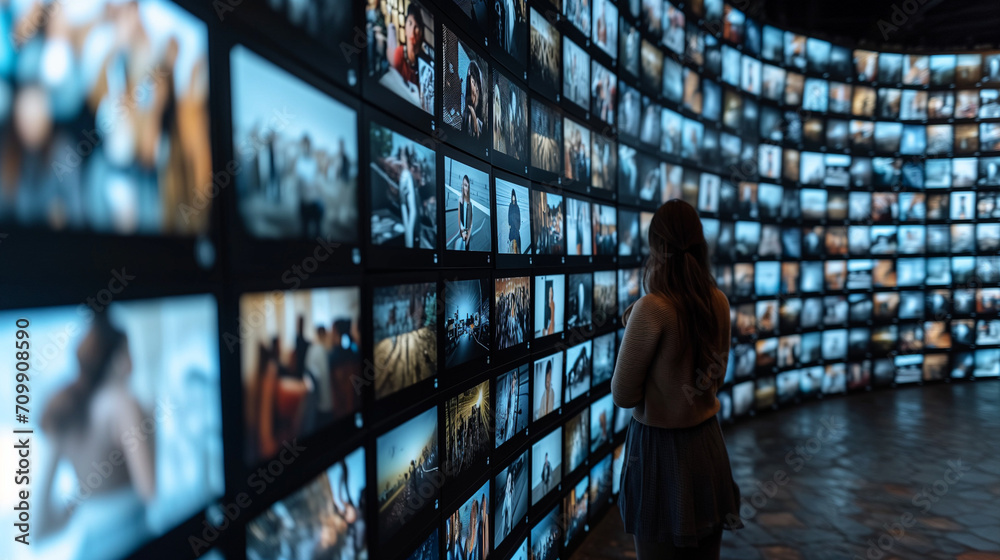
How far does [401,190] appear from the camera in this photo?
1706 millimetres

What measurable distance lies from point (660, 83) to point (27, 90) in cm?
462

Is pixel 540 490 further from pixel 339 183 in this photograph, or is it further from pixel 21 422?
pixel 21 422

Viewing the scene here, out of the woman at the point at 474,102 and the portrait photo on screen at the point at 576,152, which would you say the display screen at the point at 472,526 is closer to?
the woman at the point at 474,102

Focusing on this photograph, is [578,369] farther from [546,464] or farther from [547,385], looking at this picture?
[546,464]

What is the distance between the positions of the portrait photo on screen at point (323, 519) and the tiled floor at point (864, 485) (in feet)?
7.77

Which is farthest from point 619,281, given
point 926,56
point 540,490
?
point 926,56

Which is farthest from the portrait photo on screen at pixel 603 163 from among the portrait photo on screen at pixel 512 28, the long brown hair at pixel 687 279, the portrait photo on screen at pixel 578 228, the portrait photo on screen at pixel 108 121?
the portrait photo on screen at pixel 108 121

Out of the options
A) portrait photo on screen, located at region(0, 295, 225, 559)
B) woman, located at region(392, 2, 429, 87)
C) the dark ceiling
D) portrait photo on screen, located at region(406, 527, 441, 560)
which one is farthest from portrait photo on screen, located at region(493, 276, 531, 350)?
the dark ceiling

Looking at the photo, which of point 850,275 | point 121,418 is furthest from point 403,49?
point 850,275

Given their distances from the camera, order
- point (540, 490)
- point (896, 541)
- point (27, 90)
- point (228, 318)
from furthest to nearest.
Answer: point (896, 541), point (540, 490), point (228, 318), point (27, 90)

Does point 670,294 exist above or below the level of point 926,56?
below

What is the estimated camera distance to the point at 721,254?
20.1ft

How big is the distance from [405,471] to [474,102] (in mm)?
1350

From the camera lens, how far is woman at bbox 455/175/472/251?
213 centimetres
